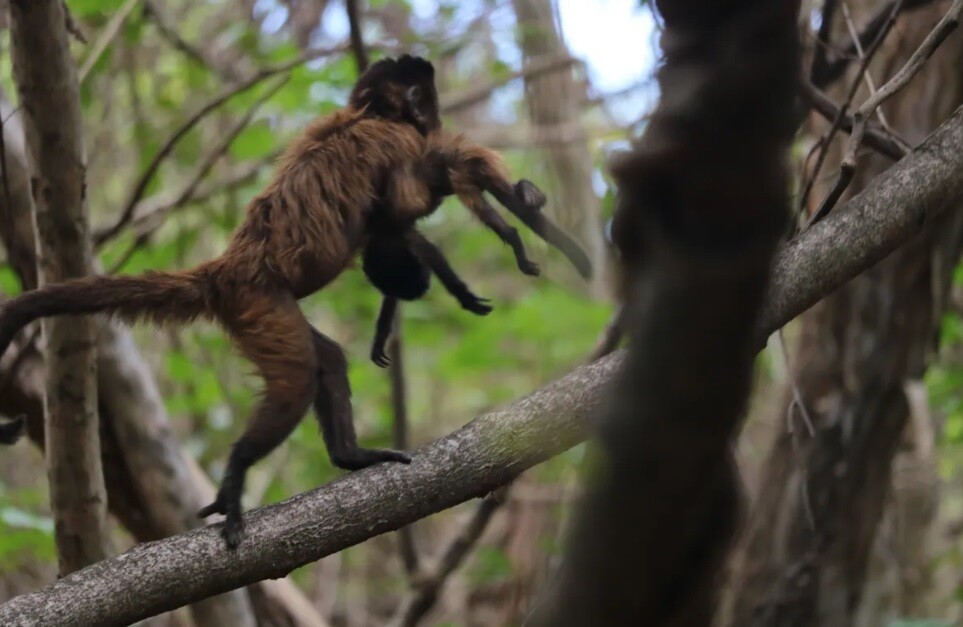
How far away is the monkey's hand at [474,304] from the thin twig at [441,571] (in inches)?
82.5

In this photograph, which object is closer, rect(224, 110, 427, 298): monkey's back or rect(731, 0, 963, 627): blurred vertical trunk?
rect(224, 110, 427, 298): monkey's back

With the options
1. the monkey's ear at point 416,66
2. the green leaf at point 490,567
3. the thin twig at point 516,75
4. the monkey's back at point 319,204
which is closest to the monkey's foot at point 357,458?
the monkey's back at point 319,204

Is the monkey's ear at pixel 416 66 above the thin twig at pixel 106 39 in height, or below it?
below

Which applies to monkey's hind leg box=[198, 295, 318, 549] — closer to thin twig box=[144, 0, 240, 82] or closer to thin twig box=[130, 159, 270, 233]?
thin twig box=[130, 159, 270, 233]

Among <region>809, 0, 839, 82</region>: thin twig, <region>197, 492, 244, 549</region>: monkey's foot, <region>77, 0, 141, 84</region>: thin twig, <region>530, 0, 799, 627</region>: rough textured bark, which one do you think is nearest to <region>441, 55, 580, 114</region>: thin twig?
<region>809, 0, 839, 82</region>: thin twig

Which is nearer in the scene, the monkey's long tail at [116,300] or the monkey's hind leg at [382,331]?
the monkey's long tail at [116,300]

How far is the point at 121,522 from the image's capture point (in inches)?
238

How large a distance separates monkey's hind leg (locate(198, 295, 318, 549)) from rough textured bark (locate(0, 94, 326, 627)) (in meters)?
1.66

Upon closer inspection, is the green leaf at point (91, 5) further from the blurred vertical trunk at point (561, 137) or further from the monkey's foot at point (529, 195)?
the blurred vertical trunk at point (561, 137)

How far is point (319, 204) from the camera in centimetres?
444

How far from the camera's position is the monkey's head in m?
4.90

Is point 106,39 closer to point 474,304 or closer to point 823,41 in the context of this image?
point 474,304

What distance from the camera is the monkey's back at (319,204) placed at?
14.1 ft

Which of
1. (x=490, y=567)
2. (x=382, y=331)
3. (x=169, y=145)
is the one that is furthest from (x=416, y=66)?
(x=490, y=567)
